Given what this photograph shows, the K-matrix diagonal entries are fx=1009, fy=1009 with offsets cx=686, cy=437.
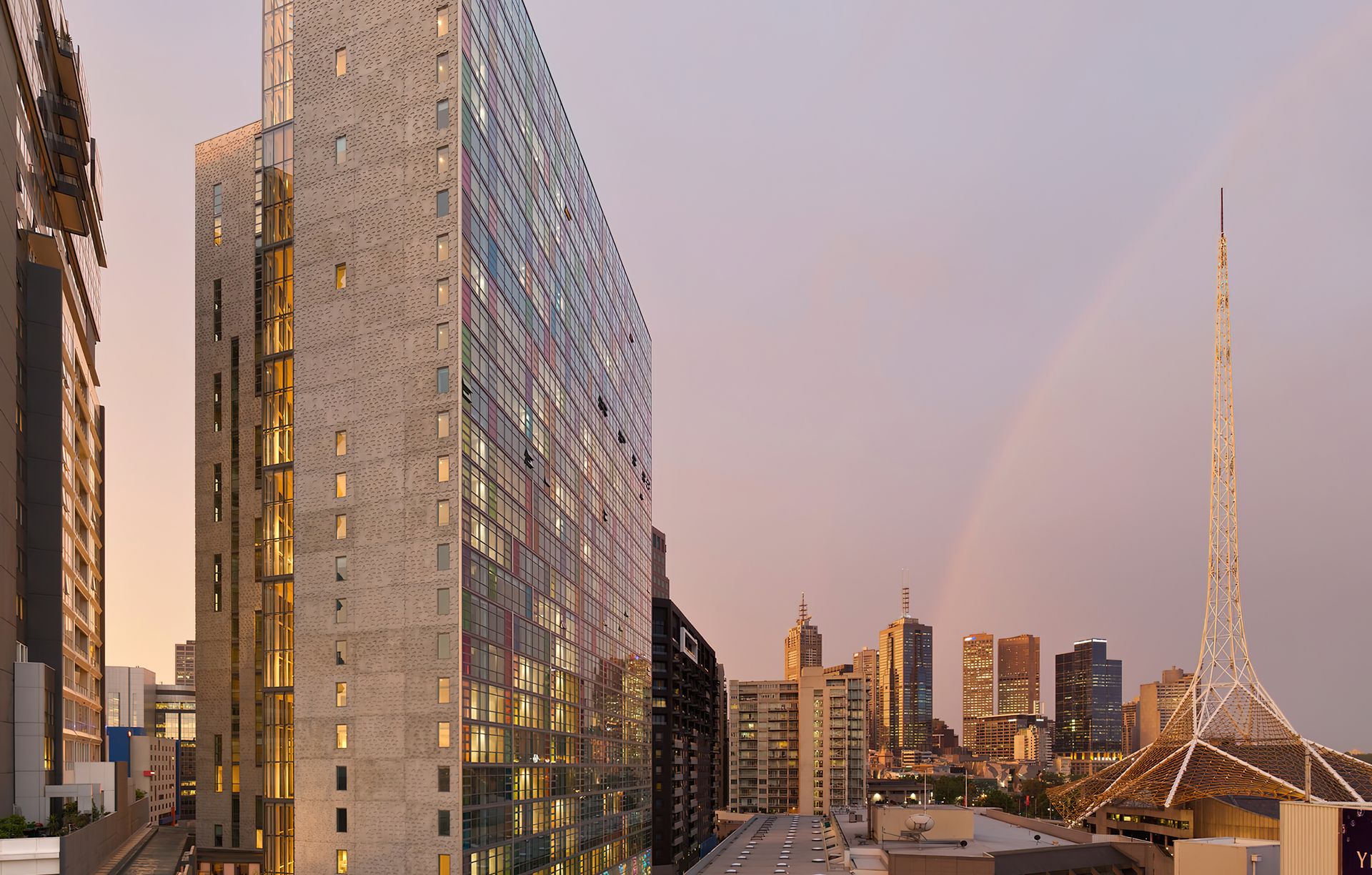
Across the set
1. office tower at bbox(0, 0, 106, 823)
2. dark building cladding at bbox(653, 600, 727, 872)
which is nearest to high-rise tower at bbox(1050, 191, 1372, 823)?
dark building cladding at bbox(653, 600, 727, 872)

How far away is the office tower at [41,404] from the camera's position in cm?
5009

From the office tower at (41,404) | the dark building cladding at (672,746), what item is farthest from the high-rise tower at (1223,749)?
the office tower at (41,404)

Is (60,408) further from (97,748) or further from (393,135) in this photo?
(97,748)

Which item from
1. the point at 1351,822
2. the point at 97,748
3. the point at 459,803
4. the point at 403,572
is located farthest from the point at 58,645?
the point at 1351,822

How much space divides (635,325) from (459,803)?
86514mm

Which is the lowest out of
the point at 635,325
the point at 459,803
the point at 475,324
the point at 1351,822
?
the point at 459,803

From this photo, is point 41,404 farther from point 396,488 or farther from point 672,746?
point 672,746

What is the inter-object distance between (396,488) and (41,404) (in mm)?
20202

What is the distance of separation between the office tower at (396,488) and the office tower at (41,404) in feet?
41.0

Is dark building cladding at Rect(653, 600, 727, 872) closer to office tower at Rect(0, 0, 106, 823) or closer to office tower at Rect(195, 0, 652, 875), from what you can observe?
office tower at Rect(195, 0, 652, 875)

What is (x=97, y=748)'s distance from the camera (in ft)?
282

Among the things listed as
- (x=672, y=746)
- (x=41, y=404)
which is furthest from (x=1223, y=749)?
(x=41, y=404)

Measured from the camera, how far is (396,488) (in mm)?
63594

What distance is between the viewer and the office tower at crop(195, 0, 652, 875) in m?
61.6
